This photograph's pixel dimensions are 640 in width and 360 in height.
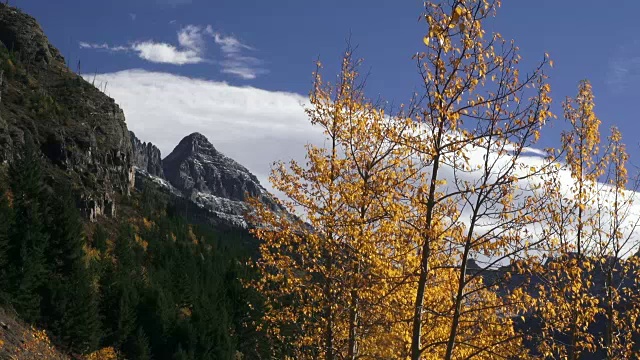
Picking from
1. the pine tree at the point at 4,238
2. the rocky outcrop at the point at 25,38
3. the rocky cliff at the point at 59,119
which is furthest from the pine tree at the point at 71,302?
the rocky outcrop at the point at 25,38

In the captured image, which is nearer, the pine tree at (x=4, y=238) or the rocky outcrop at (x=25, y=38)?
the pine tree at (x=4, y=238)

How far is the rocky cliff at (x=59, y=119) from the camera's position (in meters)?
83.5

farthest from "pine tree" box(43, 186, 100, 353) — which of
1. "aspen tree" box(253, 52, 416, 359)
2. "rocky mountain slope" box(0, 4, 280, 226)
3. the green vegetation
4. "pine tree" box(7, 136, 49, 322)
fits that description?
"aspen tree" box(253, 52, 416, 359)

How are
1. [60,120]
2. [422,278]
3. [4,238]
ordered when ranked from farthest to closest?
[60,120], [4,238], [422,278]

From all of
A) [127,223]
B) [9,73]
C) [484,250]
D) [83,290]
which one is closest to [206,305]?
[83,290]

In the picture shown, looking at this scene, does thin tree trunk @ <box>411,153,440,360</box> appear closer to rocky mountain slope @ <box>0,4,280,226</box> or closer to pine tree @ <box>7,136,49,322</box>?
pine tree @ <box>7,136,49,322</box>

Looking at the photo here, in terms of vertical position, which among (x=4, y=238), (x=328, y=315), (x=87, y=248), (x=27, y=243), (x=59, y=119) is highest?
(x=59, y=119)

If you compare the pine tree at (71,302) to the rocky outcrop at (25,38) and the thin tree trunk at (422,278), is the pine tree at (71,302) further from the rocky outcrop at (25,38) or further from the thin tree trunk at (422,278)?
the rocky outcrop at (25,38)

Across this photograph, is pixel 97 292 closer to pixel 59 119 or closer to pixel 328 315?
pixel 328 315

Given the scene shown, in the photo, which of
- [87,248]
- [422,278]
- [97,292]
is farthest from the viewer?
[87,248]

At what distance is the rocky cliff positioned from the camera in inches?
3287

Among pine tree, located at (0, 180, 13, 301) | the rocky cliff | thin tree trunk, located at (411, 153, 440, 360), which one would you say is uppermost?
the rocky cliff

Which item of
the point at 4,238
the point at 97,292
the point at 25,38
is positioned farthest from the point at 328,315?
the point at 25,38

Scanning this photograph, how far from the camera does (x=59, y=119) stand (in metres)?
94.8
